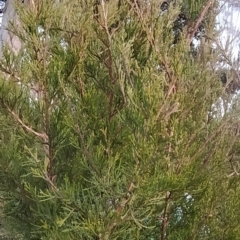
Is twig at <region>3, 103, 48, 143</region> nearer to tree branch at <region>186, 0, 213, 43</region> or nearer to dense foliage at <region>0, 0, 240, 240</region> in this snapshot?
dense foliage at <region>0, 0, 240, 240</region>

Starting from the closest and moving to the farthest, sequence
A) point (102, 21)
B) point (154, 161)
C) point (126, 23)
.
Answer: point (154, 161), point (102, 21), point (126, 23)

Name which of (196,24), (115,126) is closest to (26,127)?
(115,126)

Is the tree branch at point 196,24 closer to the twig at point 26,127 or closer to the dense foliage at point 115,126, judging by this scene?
the dense foliage at point 115,126

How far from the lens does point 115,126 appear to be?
124 cm

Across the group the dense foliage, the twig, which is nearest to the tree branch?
the dense foliage

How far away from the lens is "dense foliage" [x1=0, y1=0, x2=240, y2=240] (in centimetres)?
110

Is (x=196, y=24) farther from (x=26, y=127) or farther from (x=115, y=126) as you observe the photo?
(x=26, y=127)

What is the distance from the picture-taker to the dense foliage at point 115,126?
1.10 m

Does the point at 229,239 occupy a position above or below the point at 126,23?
below

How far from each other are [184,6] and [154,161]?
2.02 feet

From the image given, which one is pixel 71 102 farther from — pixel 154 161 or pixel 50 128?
pixel 154 161

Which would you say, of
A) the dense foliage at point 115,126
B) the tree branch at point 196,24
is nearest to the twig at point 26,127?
the dense foliage at point 115,126

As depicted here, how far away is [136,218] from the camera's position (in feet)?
3.81

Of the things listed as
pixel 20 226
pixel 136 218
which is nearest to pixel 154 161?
pixel 136 218
